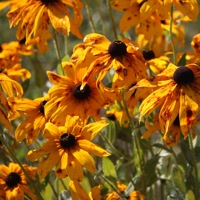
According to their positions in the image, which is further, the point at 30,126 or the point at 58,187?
the point at 58,187

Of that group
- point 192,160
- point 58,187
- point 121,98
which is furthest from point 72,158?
point 58,187

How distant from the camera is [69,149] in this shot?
1.60m

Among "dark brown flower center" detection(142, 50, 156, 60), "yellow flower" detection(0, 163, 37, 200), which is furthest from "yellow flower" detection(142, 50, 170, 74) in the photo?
"yellow flower" detection(0, 163, 37, 200)

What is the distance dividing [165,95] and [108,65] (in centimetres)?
20

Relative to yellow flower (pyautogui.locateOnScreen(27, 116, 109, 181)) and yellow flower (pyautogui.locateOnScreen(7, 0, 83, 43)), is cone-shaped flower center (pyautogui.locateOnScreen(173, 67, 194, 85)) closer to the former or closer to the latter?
yellow flower (pyautogui.locateOnScreen(27, 116, 109, 181))

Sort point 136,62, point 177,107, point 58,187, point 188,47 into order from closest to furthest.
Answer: point 177,107 < point 136,62 < point 58,187 < point 188,47

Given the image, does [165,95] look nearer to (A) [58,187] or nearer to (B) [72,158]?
(B) [72,158]

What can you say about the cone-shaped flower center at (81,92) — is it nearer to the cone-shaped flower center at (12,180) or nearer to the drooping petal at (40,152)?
the drooping petal at (40,152)

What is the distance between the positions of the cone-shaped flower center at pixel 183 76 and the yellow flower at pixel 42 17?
1.12ft

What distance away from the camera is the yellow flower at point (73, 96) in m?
1.68

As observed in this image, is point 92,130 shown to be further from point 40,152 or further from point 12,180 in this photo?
point 12,180

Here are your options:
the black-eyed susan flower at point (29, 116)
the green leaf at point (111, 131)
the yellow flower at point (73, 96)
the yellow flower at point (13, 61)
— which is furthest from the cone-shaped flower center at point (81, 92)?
the yellow flower at point (13, 61)

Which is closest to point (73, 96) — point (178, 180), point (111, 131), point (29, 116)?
point (29, 116)

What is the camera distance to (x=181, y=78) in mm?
1535
